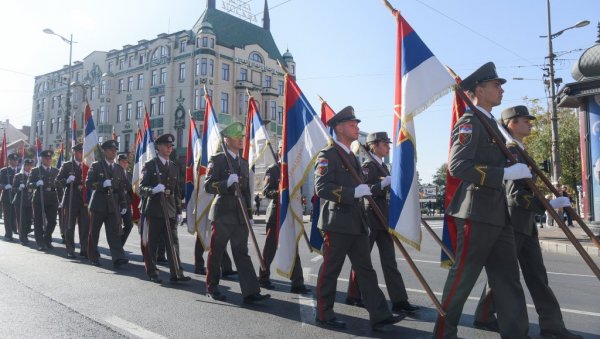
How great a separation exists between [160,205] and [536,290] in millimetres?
5091

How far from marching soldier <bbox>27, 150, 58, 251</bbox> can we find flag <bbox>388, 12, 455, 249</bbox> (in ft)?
27.7

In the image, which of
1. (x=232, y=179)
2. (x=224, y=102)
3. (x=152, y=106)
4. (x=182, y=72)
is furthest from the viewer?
Result: (x=152, y=106)

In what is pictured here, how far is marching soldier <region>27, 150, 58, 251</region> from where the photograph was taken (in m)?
10.4

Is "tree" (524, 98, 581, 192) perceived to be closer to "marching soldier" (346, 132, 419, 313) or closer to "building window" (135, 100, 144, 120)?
"marching soldier" (346, 132, 419, 313)

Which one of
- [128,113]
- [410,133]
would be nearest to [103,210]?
[410,133]

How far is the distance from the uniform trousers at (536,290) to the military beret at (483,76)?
1415mm

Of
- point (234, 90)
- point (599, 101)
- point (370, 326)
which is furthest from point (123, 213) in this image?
point (234, 90)

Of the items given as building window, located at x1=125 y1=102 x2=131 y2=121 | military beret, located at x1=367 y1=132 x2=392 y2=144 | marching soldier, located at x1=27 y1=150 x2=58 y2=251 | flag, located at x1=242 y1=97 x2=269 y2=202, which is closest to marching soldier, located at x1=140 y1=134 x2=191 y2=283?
flag, located at x1=242 y1=97 x2=269 y2=202

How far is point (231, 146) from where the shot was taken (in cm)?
632

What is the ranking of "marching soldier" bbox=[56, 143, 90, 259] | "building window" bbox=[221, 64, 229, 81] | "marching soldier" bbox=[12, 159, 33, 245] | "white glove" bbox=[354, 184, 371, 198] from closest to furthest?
1. "white glove" bbox=[354, 184, 371, 198]
2. "marching soldier" bbox=[56, 143, 90, 259]
3. "marching soldier" bbox=[12, 159, 33, 245]
4. "building window" bbox=[221, 64, 229, 81]

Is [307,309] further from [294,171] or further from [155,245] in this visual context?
[155,245]

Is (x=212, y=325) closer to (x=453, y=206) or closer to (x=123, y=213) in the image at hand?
(x=453, y=206)

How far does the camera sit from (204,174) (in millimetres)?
7387

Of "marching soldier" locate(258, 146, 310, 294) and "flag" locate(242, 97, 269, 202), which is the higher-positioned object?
"flag" locate(242, 97, 269, 202)
